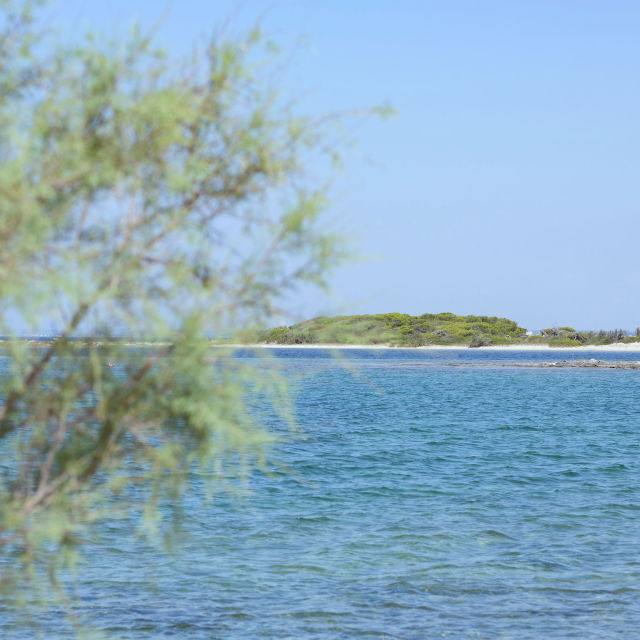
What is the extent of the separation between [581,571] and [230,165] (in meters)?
10.3

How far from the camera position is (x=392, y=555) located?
13.2m

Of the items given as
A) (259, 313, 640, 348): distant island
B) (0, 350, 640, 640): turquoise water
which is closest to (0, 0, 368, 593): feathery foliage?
(0, 350, 640, 640): turquoise water

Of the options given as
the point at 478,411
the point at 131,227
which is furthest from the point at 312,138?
the point at 478,411

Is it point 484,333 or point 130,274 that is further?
point 484,333

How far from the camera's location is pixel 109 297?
4.17 meters

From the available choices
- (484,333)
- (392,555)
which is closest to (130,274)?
(392,555)

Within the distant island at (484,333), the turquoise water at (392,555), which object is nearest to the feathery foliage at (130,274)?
the turquoise water at (392,555)

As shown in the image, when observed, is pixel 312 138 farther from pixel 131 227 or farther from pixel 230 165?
pixel 131 227

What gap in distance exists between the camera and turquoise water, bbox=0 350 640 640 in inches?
400

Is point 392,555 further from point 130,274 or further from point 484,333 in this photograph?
point 484,333

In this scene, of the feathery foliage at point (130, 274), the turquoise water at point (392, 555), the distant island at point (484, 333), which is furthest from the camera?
the distant island at point (484, 333)

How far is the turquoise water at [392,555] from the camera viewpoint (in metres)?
10.2

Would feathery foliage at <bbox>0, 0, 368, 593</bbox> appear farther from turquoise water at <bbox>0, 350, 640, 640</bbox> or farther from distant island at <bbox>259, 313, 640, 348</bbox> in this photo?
distant island at <bbox>259, 313, 640, 348</bbox>

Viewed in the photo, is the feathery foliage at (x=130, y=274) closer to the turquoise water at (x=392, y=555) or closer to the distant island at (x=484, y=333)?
the turquoise water at (x=392, y=555)
